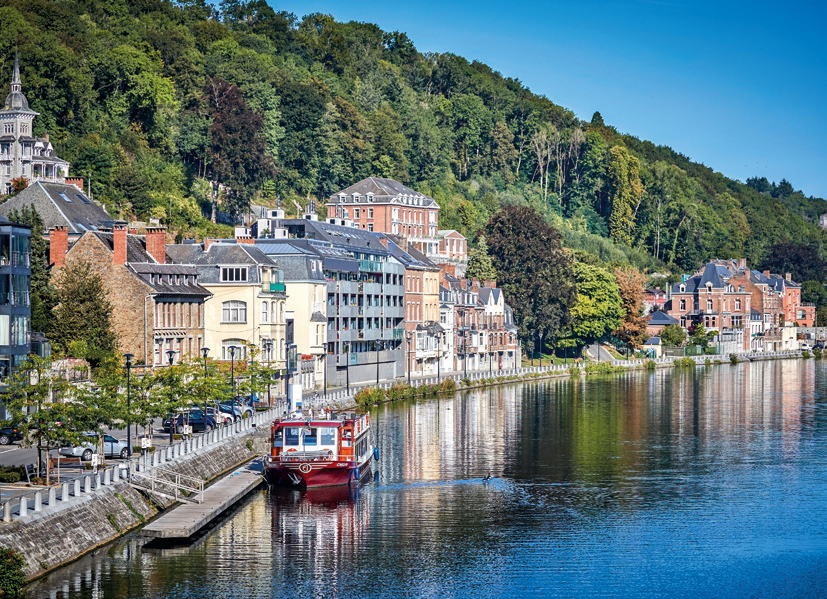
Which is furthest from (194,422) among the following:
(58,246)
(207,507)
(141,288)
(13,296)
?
(58,246)

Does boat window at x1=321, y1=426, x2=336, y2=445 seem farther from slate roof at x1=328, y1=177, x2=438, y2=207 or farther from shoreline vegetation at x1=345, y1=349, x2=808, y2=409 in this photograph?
slate roof at x1=328, y1=177, x2=438, y2=207

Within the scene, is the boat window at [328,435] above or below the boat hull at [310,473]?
above

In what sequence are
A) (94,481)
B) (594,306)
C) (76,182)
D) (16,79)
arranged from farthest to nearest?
(594,306)
(16,79)
(76,182)
(94,481)

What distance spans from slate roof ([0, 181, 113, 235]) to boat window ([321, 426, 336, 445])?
138ft

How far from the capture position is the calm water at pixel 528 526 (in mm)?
45406

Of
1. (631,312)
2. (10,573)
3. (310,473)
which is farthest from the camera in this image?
(631,312)

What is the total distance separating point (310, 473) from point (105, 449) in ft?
34.0

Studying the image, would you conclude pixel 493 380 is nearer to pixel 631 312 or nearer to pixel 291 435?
pixel 631 312

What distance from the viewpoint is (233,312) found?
98.9 meters

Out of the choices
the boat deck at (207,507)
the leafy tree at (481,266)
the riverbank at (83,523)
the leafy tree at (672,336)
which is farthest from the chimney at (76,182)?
the leafy tree at (672,336)

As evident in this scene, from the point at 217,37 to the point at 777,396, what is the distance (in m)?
99.3

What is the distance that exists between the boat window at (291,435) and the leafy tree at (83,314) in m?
20.8

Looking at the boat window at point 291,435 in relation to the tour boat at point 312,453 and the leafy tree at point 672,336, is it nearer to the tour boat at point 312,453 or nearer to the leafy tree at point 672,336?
the tour boat at point 312,453

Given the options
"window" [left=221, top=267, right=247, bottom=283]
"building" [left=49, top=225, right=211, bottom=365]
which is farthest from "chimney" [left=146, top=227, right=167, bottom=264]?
"window" [left=221, top=267, right=247, bottom=283]
